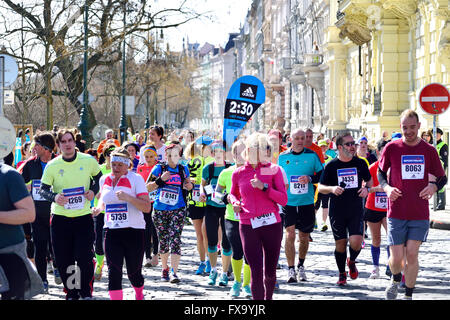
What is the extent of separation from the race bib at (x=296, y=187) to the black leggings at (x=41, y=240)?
2911mm

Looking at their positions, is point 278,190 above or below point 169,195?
above

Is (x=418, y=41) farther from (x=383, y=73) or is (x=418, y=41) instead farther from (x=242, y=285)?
(x=242, y=285)

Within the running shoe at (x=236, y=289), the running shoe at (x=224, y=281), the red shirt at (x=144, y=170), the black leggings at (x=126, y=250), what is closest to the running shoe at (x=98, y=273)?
the red shirt at (x=144, y=170)

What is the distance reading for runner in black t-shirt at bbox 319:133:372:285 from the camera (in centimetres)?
980

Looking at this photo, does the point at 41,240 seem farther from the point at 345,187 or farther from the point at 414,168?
the point at 414,168

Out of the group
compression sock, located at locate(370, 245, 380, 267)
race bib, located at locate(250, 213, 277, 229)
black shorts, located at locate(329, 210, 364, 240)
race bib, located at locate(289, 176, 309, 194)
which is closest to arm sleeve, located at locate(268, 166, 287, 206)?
race bib, located at locate(250, 213, 277, 229)

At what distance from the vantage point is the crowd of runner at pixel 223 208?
7.44 metres

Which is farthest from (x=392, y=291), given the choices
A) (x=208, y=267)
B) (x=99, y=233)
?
(x=99, y=233)

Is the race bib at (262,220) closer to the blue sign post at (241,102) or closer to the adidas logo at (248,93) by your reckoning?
the blue sign post at (241,102)

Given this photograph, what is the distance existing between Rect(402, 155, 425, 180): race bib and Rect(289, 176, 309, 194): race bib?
2257 mm

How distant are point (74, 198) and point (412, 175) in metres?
3.30

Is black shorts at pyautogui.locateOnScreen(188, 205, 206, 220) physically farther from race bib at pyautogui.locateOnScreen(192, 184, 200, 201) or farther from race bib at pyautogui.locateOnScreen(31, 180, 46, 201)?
race bib at pyautogui.locateOnScreen(31, 180, 46, 201)

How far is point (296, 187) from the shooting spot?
33.6 feet
